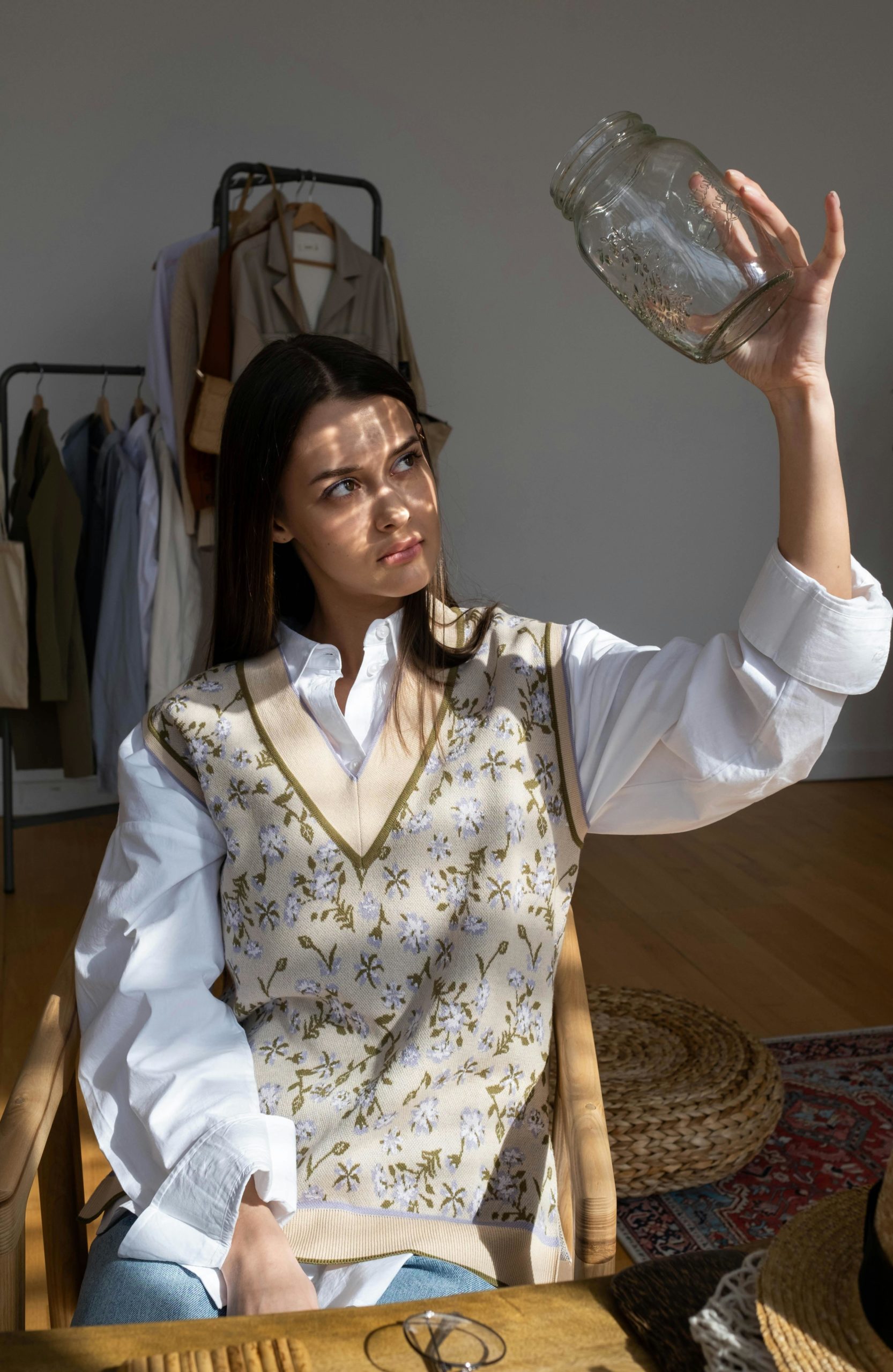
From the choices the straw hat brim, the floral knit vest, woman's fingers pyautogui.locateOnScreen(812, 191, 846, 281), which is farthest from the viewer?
the floral knit vest

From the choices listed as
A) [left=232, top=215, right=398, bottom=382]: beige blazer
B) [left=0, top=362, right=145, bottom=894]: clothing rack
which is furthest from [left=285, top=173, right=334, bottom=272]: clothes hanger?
[left=0, top=362, right=145, bottom=894]: clothing rack

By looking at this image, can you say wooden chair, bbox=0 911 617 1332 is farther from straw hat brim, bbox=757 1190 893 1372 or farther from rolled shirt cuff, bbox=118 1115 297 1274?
straw hat brim, bbox=757 1190 893 1372

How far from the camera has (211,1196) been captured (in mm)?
1052

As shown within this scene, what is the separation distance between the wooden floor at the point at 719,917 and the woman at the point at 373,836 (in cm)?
100

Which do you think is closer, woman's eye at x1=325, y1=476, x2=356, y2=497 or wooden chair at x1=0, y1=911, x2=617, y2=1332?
wooden chair at x1=0, y1=911, x2=617, y2=1332

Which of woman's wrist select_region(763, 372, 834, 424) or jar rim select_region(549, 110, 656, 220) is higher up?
jar rim select_region(549, 110, 656, 220)

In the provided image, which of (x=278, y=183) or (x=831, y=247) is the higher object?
(x=278, y=183)

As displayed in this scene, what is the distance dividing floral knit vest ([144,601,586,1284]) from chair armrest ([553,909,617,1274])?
34 millimetres

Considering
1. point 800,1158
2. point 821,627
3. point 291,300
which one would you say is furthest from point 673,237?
point 291,300

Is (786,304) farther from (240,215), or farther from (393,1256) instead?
(240,215)

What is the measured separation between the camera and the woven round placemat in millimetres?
2023

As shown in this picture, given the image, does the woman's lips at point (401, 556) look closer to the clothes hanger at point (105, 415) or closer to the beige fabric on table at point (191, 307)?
the beige fabric on table at point (191, 307)

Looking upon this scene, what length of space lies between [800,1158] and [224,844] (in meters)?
1.37

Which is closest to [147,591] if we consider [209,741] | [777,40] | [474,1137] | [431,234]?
[431,234]
